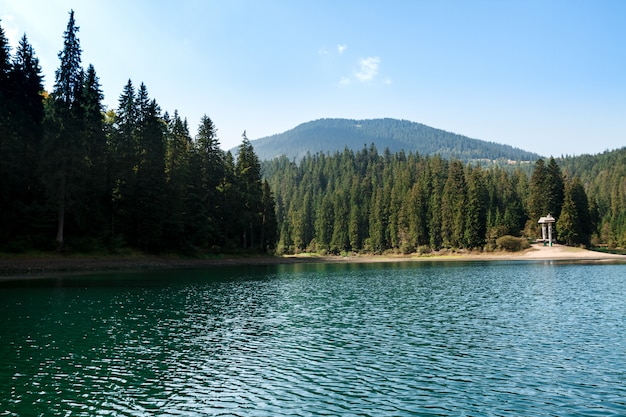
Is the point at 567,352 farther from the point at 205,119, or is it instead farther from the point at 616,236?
the point at 616,236

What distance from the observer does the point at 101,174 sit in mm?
63031

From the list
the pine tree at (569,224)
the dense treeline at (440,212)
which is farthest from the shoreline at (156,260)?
the dense treeline at (440,212)

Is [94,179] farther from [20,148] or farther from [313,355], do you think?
[313,355]

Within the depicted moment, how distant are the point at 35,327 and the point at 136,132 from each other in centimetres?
5478

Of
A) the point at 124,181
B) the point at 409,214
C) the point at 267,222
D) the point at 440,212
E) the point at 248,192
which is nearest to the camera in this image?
the point at 124,181

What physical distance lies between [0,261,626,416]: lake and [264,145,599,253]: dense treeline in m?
87.1

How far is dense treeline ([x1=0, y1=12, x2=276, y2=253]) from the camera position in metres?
54.9

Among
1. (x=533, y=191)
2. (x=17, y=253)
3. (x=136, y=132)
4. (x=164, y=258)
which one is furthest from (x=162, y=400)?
(x=533, y=191)

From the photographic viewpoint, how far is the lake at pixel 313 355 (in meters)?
13.2

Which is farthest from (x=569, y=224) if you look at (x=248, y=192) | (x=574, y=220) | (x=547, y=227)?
(x=248, y=192)

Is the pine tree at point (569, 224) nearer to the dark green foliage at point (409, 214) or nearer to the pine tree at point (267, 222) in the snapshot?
the dark green foliage at point (409, 214)

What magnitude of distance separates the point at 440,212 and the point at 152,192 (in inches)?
3303

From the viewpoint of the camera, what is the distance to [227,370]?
16.9 m

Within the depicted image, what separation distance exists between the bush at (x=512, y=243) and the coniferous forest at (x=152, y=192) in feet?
8.80
